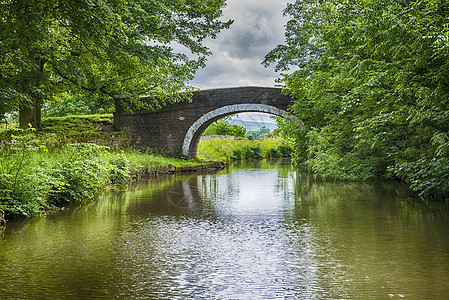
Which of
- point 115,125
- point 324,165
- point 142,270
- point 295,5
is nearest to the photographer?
point 142,270

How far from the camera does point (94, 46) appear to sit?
26.6 feet

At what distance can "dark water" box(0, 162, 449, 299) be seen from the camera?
318cm

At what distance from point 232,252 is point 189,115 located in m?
15.4

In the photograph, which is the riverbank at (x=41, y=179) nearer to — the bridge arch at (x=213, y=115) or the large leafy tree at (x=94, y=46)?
the large leafy tree at (x=94, y=46)

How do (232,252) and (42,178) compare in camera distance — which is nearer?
(232,252)

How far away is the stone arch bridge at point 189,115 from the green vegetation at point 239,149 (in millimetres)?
1677

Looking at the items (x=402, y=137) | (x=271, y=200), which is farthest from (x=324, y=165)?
(x=271, y=200)

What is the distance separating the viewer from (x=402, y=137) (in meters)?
9.39

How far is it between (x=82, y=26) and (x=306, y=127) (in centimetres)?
1030

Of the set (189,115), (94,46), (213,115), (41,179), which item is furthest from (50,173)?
(189,115)

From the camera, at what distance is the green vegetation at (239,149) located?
24.0 meters

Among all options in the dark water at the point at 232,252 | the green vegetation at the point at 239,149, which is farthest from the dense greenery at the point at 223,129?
the dark water at the point at 232,252

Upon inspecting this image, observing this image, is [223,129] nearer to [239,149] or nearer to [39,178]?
[239,149]

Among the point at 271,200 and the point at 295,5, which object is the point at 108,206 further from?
the point at 295,5
